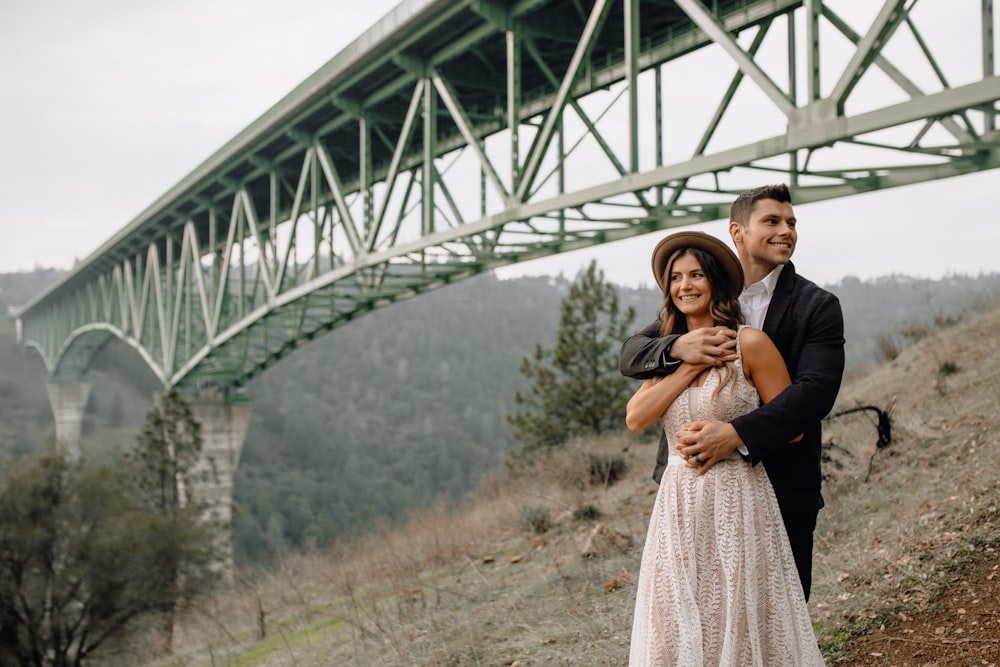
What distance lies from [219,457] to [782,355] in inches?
1091

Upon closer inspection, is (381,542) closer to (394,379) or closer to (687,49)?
(687,49)

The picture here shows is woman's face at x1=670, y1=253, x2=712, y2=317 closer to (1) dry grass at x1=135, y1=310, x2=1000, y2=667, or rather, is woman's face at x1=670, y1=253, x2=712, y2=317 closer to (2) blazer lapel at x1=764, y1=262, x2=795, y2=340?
(2) blazer lapel at x1=764, y1=262, x2=795, y2=340

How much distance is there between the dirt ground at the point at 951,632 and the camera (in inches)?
128

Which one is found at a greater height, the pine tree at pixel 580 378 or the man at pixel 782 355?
the pine tree at pixel 580 378

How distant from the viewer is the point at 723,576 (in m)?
2.33

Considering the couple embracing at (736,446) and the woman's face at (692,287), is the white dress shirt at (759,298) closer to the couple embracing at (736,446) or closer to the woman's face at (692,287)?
the couple embracing at (736,446)

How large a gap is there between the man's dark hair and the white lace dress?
48cm

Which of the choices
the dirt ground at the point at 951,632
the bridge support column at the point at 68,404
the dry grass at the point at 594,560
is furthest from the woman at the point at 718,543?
the bridge support column at the point at 68,404

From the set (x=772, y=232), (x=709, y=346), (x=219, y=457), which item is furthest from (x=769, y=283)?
(x=219, y=457)

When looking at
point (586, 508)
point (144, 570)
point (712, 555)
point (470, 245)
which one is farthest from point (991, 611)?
point (144, 570)

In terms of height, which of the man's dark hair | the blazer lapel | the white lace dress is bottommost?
the white lace dress

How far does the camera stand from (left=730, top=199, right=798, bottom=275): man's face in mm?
2506

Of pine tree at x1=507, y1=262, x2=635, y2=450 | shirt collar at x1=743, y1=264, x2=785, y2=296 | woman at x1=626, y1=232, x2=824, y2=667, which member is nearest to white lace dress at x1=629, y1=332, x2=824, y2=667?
woman at x1=626, y1=232, x2=824, y2=667

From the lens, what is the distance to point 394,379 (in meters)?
86.9
